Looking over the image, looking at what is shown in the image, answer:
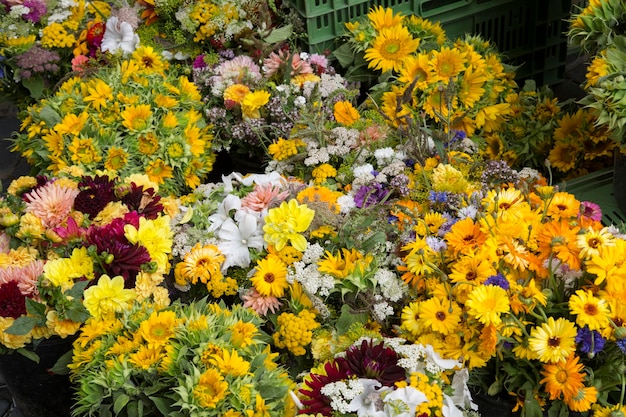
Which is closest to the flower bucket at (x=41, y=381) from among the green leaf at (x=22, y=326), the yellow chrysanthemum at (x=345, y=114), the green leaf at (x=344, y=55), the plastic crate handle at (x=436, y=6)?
the green leaf at (x=22, y=326)

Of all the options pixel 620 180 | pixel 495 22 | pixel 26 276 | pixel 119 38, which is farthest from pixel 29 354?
pixel 495 22

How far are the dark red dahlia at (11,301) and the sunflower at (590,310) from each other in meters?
1.38

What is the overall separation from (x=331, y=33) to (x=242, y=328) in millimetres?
1806

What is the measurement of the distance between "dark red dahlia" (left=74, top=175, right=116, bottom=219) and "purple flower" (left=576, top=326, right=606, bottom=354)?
1.33 m

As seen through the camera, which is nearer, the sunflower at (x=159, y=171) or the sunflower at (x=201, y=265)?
the sunflower at (x=201, y=265)

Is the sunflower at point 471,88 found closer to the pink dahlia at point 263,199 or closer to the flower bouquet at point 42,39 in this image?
the pink dahlia at point 263,199

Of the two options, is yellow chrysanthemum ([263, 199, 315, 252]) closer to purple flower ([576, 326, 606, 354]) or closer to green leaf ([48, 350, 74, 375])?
green leaf ([48, 350, 74, 375])

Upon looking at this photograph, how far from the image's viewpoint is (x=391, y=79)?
312cm

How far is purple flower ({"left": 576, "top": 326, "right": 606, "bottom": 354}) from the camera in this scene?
1.63 meters

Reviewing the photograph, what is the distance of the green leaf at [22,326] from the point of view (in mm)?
1842

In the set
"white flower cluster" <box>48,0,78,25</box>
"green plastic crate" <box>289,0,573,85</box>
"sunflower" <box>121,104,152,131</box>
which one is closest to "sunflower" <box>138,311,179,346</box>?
"sunflower" <box>121,104,152,131</box>

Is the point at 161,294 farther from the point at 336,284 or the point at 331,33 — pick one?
the point at 331,33

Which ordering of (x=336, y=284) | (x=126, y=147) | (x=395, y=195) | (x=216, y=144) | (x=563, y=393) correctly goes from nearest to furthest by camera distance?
(x=563, y=393) → (x=336, y=284) → (x=395, y=195) → (x=126, y=147) → (x=216, y=144)

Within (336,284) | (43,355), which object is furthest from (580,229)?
(43,355)
